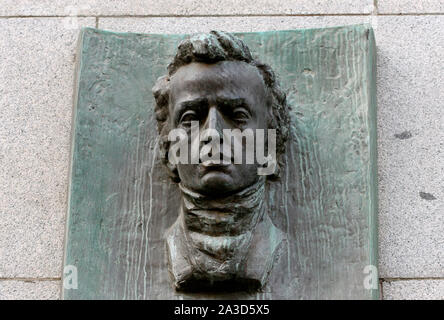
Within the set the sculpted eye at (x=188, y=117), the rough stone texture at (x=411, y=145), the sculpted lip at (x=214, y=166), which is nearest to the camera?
the sculpted lip at (x=214, y=166)

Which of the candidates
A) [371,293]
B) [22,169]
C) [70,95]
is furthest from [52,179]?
[371,293]

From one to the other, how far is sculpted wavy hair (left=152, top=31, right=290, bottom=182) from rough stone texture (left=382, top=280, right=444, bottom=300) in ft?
2.12

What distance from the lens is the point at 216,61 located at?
375 centimetres

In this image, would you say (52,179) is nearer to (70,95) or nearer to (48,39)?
(70,95)

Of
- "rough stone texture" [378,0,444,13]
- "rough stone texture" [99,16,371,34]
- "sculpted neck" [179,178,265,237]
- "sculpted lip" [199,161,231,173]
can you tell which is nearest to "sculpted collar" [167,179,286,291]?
"sculpted neck" [179,178,265,237]

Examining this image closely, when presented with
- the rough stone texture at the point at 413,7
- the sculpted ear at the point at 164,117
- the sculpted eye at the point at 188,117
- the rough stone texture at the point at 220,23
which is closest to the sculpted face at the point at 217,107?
the sculpted eye at the point at 188,117

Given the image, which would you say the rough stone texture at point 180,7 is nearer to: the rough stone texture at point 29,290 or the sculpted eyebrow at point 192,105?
the sculpted eyebrow at point 192,105

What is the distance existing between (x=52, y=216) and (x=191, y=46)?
3.11 ft

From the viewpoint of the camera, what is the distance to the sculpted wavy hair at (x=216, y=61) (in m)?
3.73

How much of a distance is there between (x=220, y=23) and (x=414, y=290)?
145cm

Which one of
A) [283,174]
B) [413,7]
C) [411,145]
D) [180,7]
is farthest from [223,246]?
[413,7]

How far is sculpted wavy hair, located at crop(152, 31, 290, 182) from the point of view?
373cm

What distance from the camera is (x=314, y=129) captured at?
4.06 m

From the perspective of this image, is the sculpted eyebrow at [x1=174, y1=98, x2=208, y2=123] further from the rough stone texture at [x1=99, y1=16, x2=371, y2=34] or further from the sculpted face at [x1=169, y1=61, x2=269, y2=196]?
the rough stone texture at [x1=99, y1=16, x2=371, y2=34]
